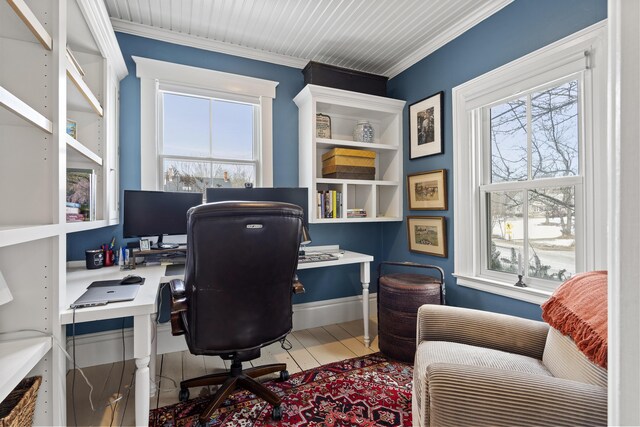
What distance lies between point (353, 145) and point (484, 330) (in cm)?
189

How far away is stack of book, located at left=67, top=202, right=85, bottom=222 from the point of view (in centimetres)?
161

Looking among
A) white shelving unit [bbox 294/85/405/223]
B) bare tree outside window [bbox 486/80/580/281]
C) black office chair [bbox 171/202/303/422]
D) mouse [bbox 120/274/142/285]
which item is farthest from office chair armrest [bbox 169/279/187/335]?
bare tree outside window [bbox 486/80/580/281]

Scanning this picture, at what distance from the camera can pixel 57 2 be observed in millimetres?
1214

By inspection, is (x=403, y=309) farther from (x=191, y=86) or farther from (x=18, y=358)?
(x=191, y=86)

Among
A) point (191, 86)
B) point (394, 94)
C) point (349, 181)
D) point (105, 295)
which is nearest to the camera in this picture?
point (105, 295)

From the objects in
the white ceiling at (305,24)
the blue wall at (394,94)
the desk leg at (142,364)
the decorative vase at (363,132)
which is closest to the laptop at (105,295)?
the desk leg at (142,364)

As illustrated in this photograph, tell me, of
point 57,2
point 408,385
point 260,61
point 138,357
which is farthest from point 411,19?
point 138,357

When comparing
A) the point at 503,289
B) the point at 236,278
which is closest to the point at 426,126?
the point at 503,289

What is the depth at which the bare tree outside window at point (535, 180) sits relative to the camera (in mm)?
1830

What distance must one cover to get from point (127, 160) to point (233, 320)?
1662 mm

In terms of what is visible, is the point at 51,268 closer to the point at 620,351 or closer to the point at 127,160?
the point at 127,160

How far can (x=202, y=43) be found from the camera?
2521mm

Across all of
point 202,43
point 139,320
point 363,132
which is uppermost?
point 202,43

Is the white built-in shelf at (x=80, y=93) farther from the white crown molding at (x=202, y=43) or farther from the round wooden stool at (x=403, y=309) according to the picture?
the round wooden stool at (x=403, y=309)
